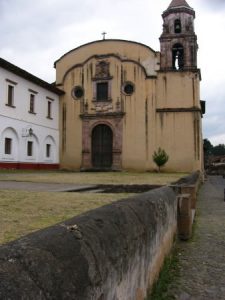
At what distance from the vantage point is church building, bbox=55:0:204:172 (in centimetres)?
2950

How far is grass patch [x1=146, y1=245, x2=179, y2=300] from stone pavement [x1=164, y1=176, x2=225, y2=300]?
4 centimetres

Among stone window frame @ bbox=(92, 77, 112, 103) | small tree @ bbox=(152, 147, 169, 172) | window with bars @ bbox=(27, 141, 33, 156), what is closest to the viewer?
window with bars @ bbox=(27, 141, 33, 156)

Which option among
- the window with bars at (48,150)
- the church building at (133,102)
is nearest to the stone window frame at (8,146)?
the window with bars at (48,150)

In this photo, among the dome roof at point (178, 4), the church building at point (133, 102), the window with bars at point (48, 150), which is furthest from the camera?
the dome roof at point (178, 4)

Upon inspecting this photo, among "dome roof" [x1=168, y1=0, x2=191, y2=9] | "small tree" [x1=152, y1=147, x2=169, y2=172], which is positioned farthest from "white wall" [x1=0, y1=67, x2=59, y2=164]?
"dome roof" [x1=168, y1=0, x2=191, y2=9]

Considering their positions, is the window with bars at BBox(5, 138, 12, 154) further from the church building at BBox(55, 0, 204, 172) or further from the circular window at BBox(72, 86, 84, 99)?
the circular window at BBox(72, 86, 84, 99)

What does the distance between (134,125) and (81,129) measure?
4348mm

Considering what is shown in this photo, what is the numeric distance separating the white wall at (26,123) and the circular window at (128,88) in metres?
5.62

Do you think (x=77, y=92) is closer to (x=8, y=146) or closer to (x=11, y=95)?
(x=11, y=95)

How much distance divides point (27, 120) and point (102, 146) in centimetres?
678

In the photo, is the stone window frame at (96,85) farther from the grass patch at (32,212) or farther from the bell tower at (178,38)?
the grass patch at (32,212)

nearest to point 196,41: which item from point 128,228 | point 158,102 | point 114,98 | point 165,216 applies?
point 158,102

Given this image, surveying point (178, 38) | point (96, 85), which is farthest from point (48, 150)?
point (178, 38)

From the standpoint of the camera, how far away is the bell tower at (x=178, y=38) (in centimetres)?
3036
